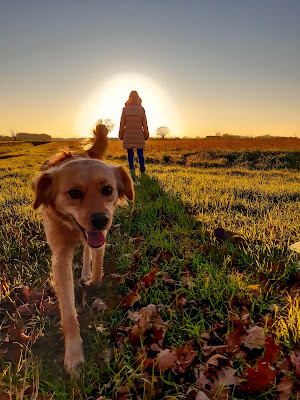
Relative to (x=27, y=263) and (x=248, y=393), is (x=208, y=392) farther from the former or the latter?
(x=27, y=263)

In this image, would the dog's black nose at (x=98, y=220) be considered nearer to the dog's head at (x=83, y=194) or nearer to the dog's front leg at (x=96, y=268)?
the dog's head at (x=83, y=194)

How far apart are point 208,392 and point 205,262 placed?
6.43 ft

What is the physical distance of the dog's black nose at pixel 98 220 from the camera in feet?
8.92

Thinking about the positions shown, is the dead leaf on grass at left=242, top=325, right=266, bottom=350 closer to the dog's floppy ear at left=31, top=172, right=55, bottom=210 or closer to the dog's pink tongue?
the dog's pink tongue

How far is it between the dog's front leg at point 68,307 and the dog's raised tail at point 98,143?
6.78 ft

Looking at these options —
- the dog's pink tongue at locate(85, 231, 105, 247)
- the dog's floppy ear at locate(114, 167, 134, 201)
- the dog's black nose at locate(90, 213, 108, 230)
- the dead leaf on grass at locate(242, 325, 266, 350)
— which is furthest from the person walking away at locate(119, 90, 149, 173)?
the dead leaf on grass at locate(242, 325, 266, 350)

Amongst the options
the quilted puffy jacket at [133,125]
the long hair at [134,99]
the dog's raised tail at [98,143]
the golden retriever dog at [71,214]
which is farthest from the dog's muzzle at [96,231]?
the long hair at [134,99]

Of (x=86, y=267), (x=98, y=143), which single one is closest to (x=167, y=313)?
(x=86, y=267)

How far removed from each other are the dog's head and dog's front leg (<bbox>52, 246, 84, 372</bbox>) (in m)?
0.33

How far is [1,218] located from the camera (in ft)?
19.5

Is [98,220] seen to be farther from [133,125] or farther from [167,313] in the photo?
[133,125]

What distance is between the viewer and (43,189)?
10.4 ft

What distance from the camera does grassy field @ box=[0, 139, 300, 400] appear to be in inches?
86.0

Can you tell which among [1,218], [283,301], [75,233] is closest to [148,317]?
[75,233]
